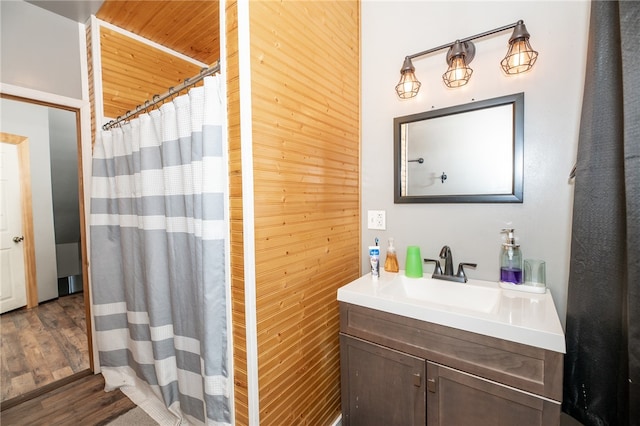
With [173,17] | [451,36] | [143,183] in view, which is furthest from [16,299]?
[451,36]

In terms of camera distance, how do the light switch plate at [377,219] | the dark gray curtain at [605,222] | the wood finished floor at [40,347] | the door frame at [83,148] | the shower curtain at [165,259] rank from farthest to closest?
the wood finished floor at [40,347] < the door frame at [83,148] < the light switch plate at [377,219] < the shower curtain at [165,259] < the dark gray curtain at [605,222]

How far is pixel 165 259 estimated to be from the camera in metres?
1.56

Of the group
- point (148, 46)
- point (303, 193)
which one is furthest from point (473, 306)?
point (148, 46)

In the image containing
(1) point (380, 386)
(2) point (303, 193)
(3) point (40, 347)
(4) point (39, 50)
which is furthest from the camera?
(3) point (40, 347)

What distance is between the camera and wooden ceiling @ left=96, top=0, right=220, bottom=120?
5.92ft

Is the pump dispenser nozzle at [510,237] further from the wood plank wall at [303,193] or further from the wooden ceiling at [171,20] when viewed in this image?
the wooden ceiling at [171,20]

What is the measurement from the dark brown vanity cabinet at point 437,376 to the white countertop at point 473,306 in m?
0.04

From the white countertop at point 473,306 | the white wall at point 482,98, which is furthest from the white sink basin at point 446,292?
the white wall at point 482,98

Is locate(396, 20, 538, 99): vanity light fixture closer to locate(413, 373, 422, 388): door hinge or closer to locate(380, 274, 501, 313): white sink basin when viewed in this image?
locate(380, 274, 501, 313): white sink basin

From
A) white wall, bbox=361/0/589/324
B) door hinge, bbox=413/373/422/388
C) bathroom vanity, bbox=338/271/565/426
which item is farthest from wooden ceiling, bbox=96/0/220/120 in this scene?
door hinge, bbox=413/373/422/388

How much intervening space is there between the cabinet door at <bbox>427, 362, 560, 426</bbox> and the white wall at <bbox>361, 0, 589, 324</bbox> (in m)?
0.57

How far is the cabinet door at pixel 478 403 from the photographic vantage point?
0.89 metres

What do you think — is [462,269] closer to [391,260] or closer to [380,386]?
[391,260]

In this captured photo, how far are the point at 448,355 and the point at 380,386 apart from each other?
366mm
